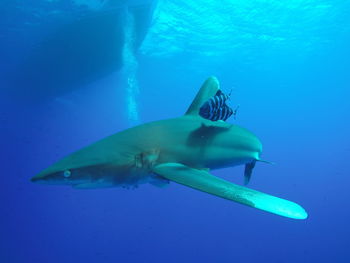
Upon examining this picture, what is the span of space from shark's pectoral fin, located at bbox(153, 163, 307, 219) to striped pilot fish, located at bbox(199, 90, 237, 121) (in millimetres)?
1310

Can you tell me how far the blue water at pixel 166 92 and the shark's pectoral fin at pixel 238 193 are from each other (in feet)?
37.0

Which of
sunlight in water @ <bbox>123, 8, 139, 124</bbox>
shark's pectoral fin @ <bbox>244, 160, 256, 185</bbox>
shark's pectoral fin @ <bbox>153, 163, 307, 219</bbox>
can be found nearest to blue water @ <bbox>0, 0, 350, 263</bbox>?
sunlight in water @ <bbox>123, 8, 139, 124</bbox>

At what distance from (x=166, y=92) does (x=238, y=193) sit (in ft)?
156

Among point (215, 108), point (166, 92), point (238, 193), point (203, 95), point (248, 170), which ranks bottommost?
point (238, 193)

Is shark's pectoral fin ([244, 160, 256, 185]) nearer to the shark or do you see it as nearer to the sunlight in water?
the shark

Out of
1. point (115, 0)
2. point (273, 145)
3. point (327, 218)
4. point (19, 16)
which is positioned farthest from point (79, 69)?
point (273, 145)

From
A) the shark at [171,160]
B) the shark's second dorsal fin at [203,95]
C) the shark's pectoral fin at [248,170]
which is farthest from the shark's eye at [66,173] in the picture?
the shark's pectoral fin at [248,170]

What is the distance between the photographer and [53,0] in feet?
53.7

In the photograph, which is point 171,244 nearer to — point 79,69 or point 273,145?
point 79,69

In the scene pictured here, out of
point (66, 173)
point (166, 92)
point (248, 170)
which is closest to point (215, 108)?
point (248, 170)

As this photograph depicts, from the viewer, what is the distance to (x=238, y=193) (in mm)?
2043

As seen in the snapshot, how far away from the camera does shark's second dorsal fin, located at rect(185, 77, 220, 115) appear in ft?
12.4

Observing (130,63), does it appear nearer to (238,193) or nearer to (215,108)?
(215,108)

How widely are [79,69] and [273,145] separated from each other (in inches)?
3000
